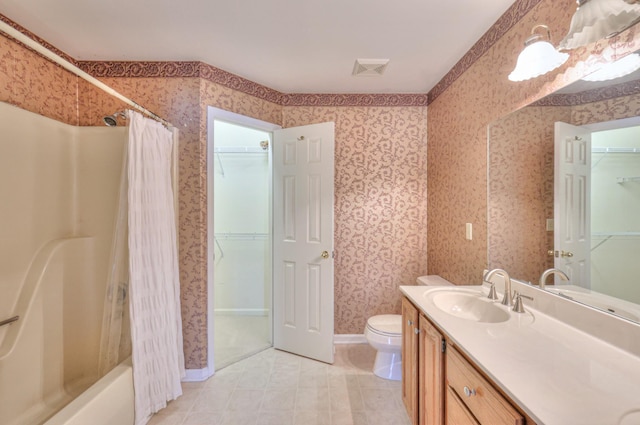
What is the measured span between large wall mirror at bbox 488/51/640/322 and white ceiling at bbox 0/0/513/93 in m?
0.75

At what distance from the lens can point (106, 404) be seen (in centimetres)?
131

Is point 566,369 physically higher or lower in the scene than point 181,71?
lower

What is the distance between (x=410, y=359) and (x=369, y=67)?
2106 mm

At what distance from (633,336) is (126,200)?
7.67 ft

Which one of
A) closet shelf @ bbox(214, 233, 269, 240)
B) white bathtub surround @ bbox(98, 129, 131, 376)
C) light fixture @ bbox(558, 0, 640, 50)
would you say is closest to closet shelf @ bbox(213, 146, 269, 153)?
closet shelf @ bbox(214, 233, 269, 240)

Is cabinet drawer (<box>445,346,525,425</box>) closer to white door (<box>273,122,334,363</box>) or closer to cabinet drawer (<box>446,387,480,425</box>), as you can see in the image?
cabinet drawer (<box>446,387,480,425</box>)

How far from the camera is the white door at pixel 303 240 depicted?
2344 mm

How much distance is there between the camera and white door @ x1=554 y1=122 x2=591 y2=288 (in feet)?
3.62

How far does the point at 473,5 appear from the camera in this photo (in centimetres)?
152

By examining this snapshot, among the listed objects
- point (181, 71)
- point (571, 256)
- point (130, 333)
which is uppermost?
point (181, 71)

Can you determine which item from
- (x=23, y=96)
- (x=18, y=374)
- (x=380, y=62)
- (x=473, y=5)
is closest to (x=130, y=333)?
(x=18, y=374)

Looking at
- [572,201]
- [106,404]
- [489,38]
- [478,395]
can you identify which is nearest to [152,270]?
[106,404]

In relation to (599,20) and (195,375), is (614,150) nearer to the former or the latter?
(599,20)

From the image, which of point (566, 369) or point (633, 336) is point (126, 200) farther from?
point (633, 336)
